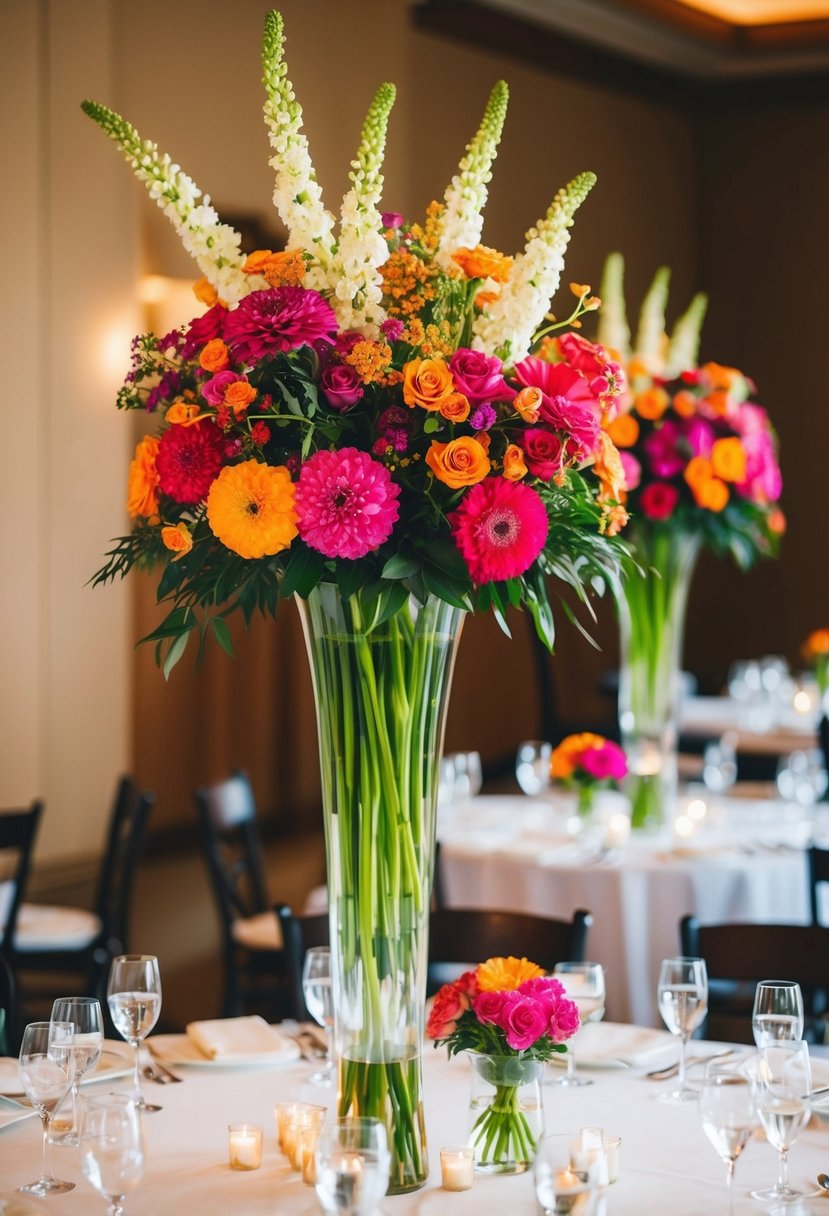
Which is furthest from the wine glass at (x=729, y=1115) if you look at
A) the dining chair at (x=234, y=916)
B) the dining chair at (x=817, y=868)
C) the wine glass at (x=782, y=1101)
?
the dining chair at (x=234, y=916)

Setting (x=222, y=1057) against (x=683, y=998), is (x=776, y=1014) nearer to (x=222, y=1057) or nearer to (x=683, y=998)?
(x=683, y=998)

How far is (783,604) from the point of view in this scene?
32.4 ft

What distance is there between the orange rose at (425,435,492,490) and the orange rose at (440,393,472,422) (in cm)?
3

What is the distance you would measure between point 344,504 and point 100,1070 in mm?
1038

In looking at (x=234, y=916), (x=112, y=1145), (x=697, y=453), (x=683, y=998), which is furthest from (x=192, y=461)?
(x=234, y=916)

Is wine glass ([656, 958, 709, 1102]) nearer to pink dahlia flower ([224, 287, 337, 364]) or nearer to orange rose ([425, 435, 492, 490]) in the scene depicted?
orange rose ([425, 435, 492, 490])

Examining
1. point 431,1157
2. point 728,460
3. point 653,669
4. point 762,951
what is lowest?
point 431,1157

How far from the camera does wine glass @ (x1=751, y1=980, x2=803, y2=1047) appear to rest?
2047 mm

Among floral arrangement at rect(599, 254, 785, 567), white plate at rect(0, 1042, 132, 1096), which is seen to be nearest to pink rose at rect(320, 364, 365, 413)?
white plate at rect(0, 1042, 132, 1096)

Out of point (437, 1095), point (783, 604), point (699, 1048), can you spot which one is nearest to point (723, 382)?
point (699, 1048)

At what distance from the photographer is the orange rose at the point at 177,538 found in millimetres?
1780

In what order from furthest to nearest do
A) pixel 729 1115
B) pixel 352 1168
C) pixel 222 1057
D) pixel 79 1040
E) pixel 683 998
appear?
pixel 222 1057 → pixel 683 998 → pixel 79 1040 → pixel 729 1115 → pixel 352 1168

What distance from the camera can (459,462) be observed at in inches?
67.6

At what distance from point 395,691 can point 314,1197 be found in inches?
23.9
